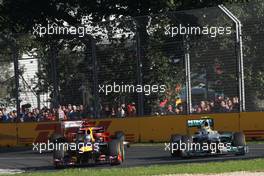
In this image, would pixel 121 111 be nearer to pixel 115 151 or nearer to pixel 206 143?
pixel 206 143

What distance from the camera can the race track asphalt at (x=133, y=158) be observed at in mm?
19047

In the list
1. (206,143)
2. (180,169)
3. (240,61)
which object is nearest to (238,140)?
(206,143)

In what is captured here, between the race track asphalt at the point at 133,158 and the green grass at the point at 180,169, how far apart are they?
1521 millimetres

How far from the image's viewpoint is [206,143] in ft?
66.3

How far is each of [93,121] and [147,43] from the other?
374 centimetres

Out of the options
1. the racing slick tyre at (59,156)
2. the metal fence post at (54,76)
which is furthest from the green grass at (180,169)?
the metal fence post at (54,76)

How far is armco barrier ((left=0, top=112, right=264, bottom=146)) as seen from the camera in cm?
2517

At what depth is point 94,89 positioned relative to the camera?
2816cm

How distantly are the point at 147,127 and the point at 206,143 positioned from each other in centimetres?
691

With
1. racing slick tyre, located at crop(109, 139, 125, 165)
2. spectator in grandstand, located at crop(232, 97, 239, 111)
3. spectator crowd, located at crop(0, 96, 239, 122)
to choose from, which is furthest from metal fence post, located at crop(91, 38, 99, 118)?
racing slick tyre, located at crop(109, 139, 125, 165)

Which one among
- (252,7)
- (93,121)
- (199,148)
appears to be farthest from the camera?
(93,121)

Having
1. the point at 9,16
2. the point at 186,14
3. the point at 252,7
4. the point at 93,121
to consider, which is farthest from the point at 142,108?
the point at 9,16

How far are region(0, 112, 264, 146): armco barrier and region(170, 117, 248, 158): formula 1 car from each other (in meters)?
4.89

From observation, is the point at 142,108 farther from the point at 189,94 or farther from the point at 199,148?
the point at 199,148
